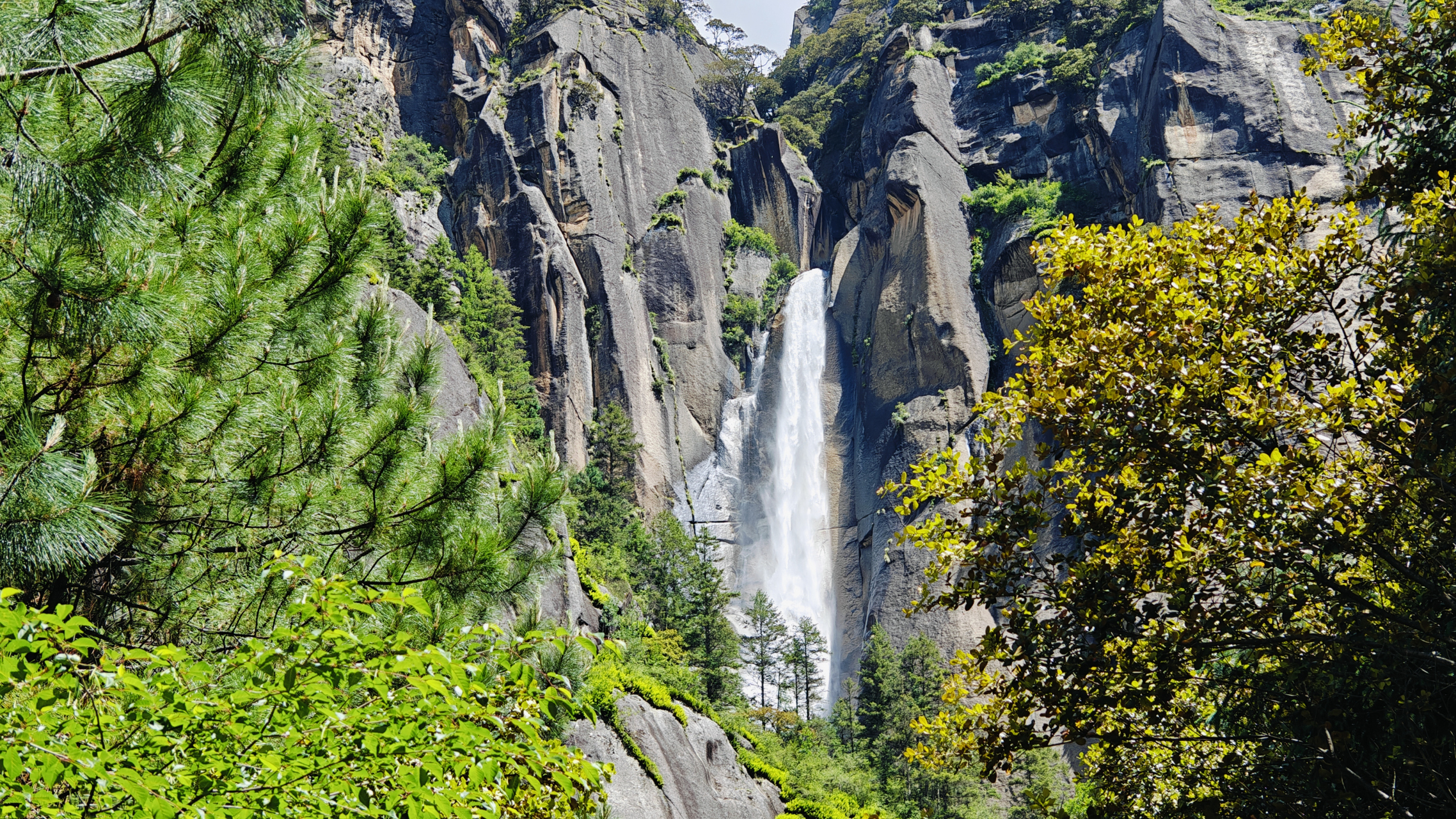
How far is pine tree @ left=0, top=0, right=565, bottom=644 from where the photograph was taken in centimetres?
380

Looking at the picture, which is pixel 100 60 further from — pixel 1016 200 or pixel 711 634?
pixel 1016 200

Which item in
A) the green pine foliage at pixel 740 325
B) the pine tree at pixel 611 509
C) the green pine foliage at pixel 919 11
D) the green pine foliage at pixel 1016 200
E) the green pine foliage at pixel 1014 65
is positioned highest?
the green pine foliage at pixel 919 11

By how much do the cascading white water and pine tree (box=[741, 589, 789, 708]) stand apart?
1.91m

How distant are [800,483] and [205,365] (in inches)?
1399

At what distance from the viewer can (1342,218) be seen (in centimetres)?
475

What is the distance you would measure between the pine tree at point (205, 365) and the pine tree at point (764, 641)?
2529 cm

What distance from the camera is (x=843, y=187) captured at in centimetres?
4803

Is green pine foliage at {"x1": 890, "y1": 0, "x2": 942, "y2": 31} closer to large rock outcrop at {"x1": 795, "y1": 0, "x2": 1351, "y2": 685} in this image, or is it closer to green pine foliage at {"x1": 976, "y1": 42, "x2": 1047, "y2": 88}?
large rock outcrop at {"x1": 795, "y1": 0, "x2": 1351, "y2": 685}

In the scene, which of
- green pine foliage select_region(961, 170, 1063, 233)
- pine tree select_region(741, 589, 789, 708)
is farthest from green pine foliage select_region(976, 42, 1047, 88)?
pine tree select_region(741, 589, 789, 708)

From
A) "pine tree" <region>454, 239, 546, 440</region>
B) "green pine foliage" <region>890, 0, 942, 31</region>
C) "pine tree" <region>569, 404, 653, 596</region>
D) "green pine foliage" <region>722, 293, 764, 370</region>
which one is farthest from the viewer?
"green pine foliage" <region>890, 0, 942, 31</region>

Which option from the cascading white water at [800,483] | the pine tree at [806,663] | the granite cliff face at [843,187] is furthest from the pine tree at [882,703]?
the cascading white water at [800,483]

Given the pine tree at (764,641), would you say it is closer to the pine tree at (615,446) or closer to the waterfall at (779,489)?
the waterfall at (779,489)

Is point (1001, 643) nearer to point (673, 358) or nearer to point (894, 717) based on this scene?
point (894, 717)

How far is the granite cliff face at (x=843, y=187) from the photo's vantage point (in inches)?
1345
